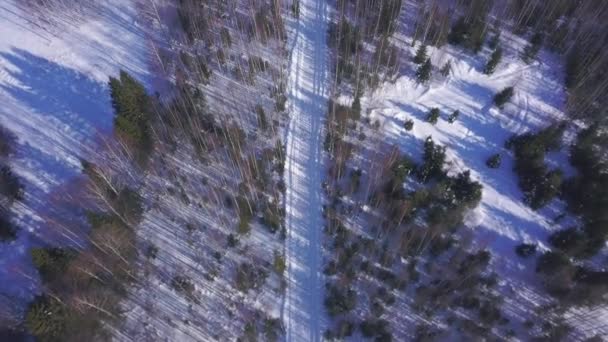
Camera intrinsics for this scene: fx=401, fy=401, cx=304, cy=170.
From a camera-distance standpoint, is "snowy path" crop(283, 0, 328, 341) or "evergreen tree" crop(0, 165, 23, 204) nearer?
"snowy path" crop(283, 0, 328, 341)

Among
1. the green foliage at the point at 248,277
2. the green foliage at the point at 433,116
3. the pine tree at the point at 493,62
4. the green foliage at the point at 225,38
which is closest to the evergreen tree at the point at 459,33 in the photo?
the pine tree at the point at 493,62

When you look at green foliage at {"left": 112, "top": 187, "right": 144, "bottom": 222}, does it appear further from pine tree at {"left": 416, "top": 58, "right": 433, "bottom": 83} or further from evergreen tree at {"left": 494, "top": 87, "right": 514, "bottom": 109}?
evergreen tree at {"left": 494, "top": 87, "right": 514, "bottom": 109}

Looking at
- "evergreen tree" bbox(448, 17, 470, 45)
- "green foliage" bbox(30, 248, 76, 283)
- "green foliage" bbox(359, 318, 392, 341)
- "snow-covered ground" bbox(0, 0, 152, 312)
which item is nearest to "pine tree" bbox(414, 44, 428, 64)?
"evergreen tree" bbox(448, 17, 470, 45)

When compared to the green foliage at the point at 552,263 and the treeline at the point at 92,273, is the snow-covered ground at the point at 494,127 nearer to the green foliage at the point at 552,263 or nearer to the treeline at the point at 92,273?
the green foliage at the point at 552,263

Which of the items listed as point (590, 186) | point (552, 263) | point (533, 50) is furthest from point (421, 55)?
point (552, 263)

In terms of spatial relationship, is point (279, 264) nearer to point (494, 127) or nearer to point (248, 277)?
point (248, 277)

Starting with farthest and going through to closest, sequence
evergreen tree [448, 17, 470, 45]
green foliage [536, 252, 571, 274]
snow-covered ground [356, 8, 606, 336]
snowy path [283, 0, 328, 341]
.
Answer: evergreen tree [448, 17, 470, 45], snow-covered ground [356, 8, 606, 336], snowy path [283, 0, 328, 341], green foliage [536, 252, 571, 274]
